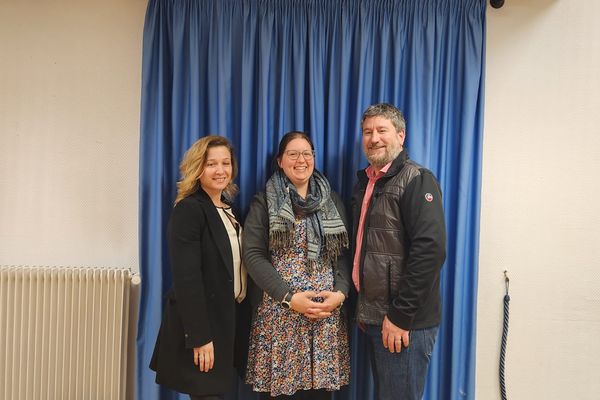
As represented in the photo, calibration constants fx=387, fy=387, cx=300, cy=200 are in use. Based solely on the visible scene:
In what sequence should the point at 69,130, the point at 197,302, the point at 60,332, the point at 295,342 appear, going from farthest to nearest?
the point at 69,130 → the point at 60,332 → the point at 295,342 → the point at 197,302

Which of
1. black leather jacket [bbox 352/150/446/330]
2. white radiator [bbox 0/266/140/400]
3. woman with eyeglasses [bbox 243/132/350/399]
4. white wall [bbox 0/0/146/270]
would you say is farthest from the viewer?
white wall [bbox 0/0/146/270]

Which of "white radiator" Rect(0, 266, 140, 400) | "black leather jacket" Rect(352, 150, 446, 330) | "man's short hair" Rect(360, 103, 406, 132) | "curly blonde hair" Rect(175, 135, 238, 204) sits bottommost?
"white radiator" Rect(0, 266, 140, 400)

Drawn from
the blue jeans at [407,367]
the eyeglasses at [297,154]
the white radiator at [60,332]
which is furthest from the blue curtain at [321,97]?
the blue jeans at [407,367]

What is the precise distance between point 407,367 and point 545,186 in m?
1.25

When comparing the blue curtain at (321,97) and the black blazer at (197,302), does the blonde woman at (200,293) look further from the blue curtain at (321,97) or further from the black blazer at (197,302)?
the blue curtain at (321,97)

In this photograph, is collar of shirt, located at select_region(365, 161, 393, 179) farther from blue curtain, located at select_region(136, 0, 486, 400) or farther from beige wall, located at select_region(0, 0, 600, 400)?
beige wall, located at select_region(0, 0, 600, 400)

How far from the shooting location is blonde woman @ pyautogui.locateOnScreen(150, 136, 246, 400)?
4.73 feet

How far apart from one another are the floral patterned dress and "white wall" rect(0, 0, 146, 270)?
904mm

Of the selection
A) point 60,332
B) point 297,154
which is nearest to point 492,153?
point 297,154

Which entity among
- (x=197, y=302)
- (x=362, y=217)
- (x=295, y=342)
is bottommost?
(x=295, y=342)

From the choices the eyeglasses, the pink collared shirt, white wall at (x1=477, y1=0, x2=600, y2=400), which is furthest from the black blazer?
white wall at (x1=477, y1=0, x2=600, y2=400)

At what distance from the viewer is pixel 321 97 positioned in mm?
1913

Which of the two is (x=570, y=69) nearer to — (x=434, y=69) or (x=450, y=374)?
(x=434, y=69)

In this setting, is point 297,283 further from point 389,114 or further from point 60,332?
point 60,332
